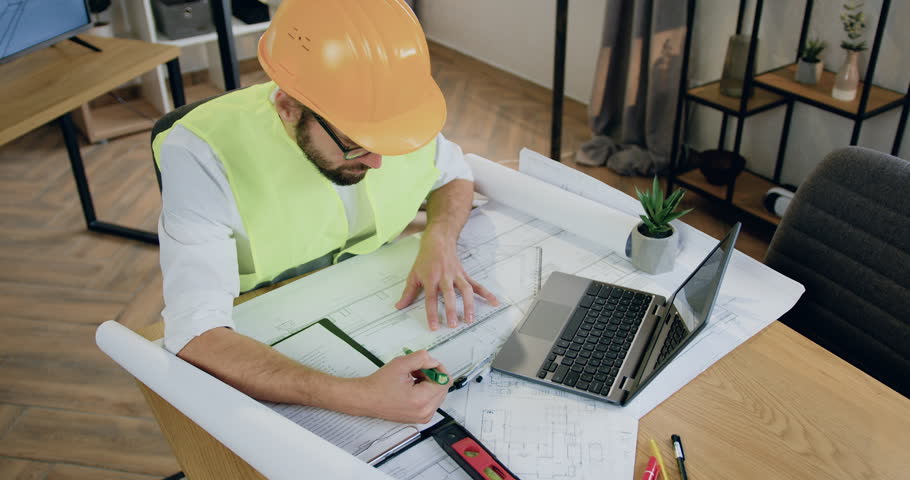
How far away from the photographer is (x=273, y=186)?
140 cm

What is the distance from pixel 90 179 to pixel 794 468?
3.34 meters

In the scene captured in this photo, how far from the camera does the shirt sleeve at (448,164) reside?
1693 mm

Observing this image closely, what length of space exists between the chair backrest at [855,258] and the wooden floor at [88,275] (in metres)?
1.41

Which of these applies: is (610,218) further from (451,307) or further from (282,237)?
(282,237)

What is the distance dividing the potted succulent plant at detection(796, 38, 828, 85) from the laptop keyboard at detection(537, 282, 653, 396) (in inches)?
71.5

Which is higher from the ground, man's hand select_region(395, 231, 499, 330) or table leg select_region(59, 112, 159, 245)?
man's hand select_region(395, 231, 499, 330)

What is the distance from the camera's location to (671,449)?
3.52 feet

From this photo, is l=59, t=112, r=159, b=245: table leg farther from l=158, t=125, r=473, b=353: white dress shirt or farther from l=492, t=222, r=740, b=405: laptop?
l=492, t=222, r=740, b=405: laptop

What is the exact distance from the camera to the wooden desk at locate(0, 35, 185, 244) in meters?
2.23

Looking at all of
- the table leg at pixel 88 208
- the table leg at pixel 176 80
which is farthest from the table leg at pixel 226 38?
the table leg at pixel 88 208

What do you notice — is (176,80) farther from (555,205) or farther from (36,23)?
(555,205)

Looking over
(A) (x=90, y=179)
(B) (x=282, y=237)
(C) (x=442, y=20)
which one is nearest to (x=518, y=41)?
(C) (x=442, y=20)

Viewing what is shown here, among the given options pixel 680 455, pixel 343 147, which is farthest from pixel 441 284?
pixel 680 455

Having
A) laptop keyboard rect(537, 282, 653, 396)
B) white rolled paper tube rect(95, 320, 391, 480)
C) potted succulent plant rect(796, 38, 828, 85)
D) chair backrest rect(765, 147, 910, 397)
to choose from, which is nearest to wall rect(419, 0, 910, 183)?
potted succulent plant rect(796, 38, 828, 85)
